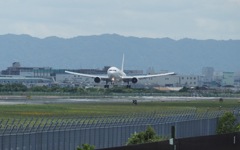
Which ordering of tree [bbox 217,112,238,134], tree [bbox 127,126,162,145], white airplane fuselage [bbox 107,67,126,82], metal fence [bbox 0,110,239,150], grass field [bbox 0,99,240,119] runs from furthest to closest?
white airplane fuselage [bbox 107,67,126,82] < grass field [bbox 0,99,240,119] < tree [bbox 217,112,238,134] < tree [bbox 127,126,162,145] < metal fence [bbox 0,110,239,150]

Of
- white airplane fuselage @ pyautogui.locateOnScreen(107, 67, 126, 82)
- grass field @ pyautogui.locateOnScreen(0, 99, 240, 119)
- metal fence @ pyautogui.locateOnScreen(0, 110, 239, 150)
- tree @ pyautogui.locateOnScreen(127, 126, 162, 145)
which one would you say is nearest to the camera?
metal fence @ pyautogui.locateOnScreen(0, 110, 239, 150)

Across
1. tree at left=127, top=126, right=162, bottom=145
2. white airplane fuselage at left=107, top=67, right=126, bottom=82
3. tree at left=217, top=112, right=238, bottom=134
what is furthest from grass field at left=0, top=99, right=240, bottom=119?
white airplane fuselage at left=107, top=67, right=126, bottom=82

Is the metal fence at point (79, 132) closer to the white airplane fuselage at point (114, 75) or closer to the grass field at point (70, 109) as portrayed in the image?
the grass field at point (70, 109)

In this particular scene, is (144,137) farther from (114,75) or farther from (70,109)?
(114,75)

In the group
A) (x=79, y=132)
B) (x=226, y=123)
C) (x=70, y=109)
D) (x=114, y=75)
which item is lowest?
(x=70, y=109)

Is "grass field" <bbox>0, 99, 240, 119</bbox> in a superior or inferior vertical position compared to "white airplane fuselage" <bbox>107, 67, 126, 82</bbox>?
inferior

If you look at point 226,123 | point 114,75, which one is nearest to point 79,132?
point 226,123

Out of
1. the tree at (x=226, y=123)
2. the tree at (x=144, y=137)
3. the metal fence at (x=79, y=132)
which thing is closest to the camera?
the metal fence at (x=79, y=132)

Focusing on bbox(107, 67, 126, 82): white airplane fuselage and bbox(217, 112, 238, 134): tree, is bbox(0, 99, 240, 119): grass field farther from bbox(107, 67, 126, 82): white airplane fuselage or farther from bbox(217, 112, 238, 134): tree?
bbox(107, 67, 126, 82): white airplane fuselage

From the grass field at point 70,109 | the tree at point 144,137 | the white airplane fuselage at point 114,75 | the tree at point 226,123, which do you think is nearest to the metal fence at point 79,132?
the tree at point 144,137

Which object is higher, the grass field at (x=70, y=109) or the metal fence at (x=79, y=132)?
the metal fence at (x=79, y=132)

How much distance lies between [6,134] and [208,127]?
872 inches

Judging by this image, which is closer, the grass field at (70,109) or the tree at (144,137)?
the tree at (144,137)

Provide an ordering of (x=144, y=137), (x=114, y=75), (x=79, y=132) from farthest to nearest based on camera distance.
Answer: (x=114, y=75), (x=144, y=137), (x=79, y=132)
